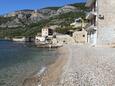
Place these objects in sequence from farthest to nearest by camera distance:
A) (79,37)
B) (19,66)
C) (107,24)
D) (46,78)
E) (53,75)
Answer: (79,37), (107,24), (19,66), (46,78), (53,75)

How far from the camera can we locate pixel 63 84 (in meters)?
18.0

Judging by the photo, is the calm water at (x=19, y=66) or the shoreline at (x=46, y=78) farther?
the calm water at (x=19, y=66)

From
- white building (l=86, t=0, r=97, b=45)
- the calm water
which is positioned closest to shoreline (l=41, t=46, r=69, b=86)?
the calm water

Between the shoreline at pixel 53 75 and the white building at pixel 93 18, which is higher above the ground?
the white building at pixel 93 18

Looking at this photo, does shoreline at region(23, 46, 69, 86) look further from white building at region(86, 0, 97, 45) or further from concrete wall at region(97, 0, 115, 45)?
white building at region(86, 0, 97, 45)

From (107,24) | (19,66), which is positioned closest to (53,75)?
(19,66)

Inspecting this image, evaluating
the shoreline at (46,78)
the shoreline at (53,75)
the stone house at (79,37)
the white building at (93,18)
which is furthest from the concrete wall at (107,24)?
the stone house at (79,37)

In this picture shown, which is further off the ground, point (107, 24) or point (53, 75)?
point (107, 24)

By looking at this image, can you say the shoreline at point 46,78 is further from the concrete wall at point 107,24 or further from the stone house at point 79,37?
the stone house at point 79,37

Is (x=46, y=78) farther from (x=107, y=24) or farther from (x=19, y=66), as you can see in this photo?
Result: (x=107, y=24)

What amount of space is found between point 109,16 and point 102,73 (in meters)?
32.0

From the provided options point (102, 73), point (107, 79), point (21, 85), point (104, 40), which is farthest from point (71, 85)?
point (104, 40)

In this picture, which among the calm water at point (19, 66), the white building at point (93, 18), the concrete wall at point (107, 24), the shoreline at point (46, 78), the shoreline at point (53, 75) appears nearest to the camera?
the shoreline at point (53, 75)

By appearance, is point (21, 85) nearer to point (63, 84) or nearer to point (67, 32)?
point (63, 84)
